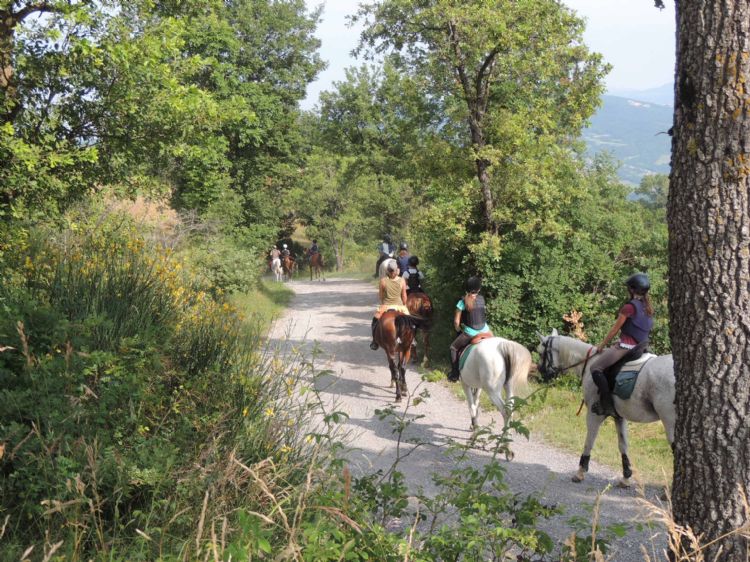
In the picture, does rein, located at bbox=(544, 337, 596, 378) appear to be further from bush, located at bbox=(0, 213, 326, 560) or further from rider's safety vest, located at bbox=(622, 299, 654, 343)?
bush, located at bbox=(0, 213, 326, 560)

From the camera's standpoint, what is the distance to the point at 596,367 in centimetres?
722

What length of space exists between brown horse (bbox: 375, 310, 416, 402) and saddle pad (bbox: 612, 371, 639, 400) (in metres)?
4.40

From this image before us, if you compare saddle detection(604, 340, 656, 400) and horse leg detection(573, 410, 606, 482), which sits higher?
saddle detection(604, 340, 656, 400)

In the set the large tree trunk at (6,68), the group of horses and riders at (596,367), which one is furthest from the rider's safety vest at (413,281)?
the large tree trunk at (6,68)

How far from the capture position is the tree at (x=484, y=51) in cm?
1178

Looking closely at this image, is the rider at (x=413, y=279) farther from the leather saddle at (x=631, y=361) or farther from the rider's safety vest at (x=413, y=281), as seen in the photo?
the leather saddle at (x=631, y=361)

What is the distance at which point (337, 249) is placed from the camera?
43500 mm

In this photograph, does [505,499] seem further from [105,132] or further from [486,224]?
[486,224]

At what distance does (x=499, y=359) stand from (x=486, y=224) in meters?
5.52

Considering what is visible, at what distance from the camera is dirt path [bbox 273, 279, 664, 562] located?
573 cm

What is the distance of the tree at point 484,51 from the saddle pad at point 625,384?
6.51 m

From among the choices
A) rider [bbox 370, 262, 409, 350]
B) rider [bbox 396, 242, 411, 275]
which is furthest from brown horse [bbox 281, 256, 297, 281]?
rider [bbox 370, 262, 409, 350]

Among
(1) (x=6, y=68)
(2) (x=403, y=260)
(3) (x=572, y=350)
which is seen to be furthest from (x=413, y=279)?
(1) (x=6, y=68)

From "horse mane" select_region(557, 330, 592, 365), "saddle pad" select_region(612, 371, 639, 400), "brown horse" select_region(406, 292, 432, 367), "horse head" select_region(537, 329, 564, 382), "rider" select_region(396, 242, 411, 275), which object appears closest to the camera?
"saddle pad" select_region(612, 371, 639, 400)
